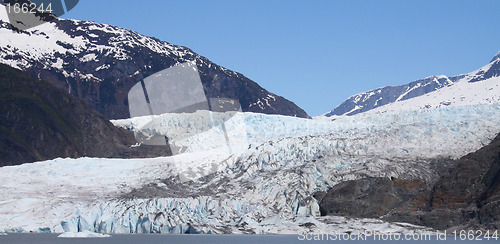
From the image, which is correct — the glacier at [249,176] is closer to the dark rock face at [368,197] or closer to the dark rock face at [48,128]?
the dark rock face at [368,197]

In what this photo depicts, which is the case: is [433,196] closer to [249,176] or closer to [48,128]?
[249,176]

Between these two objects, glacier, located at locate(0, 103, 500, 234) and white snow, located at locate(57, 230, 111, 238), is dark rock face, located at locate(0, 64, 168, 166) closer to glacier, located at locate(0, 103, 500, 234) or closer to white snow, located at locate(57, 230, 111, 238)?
glacier, located at locate(0, 103, 500, 234)

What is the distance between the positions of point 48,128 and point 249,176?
7394 cm

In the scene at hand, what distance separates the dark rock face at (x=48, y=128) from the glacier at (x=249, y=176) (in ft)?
174

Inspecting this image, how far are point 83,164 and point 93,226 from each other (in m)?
14.9

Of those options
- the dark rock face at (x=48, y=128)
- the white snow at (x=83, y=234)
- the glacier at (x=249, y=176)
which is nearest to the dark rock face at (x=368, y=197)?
the glacier at (x=249, y=176)

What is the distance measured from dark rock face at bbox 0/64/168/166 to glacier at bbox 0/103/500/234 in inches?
2091

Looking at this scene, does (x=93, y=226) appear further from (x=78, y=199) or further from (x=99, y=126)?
(x=99, y=126)

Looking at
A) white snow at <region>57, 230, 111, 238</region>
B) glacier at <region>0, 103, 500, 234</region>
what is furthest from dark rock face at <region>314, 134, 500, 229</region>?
white snow at <region>57, 230, 111, 238</region>

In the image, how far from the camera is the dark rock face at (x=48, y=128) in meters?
119

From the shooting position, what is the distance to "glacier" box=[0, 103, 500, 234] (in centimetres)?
5419

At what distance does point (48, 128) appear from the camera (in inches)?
4973

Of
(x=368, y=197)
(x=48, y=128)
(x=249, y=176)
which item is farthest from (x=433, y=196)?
(x=48, y=128)

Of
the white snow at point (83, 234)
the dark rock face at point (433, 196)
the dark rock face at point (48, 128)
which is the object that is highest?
the dark rock face at point (48, 128)
